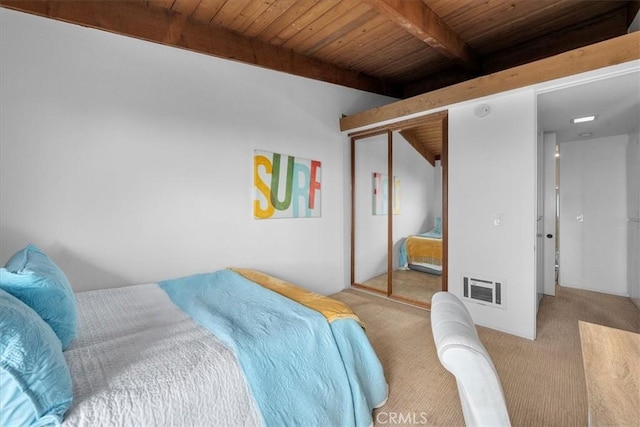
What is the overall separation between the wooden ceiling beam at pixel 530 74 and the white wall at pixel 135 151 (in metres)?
1.28

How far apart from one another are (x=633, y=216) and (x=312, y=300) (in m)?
4.09

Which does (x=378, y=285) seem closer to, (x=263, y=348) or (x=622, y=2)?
(x=263, y=348)

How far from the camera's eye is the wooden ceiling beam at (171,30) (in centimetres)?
214

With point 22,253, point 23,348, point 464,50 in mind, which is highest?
point 464,50

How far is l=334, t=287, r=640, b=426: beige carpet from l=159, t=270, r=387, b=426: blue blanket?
1.05 ft

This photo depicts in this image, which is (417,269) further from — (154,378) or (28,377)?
(28,377)

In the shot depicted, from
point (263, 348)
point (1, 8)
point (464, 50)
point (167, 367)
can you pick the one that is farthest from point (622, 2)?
point (1, 8)

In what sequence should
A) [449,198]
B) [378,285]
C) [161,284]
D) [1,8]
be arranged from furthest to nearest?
[378,285] < [449,198] < [161,284] < [1,8]

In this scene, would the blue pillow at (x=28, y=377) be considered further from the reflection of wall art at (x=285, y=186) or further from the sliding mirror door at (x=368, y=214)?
the sliding mirror door at (x=368, y=214)

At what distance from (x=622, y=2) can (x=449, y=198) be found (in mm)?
2199

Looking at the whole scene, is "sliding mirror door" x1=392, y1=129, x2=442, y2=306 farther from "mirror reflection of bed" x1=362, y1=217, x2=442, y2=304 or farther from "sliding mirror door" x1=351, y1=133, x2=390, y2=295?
"sliding mirror door" x1=351, y1=133, x2=390, y2=295

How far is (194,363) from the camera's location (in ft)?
4.03

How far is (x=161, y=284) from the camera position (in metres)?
2.37

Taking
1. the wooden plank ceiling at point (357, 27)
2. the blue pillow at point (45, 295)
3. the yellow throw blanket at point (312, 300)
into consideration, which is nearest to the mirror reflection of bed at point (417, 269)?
the wooden plank ceiling at point (357, 27)
